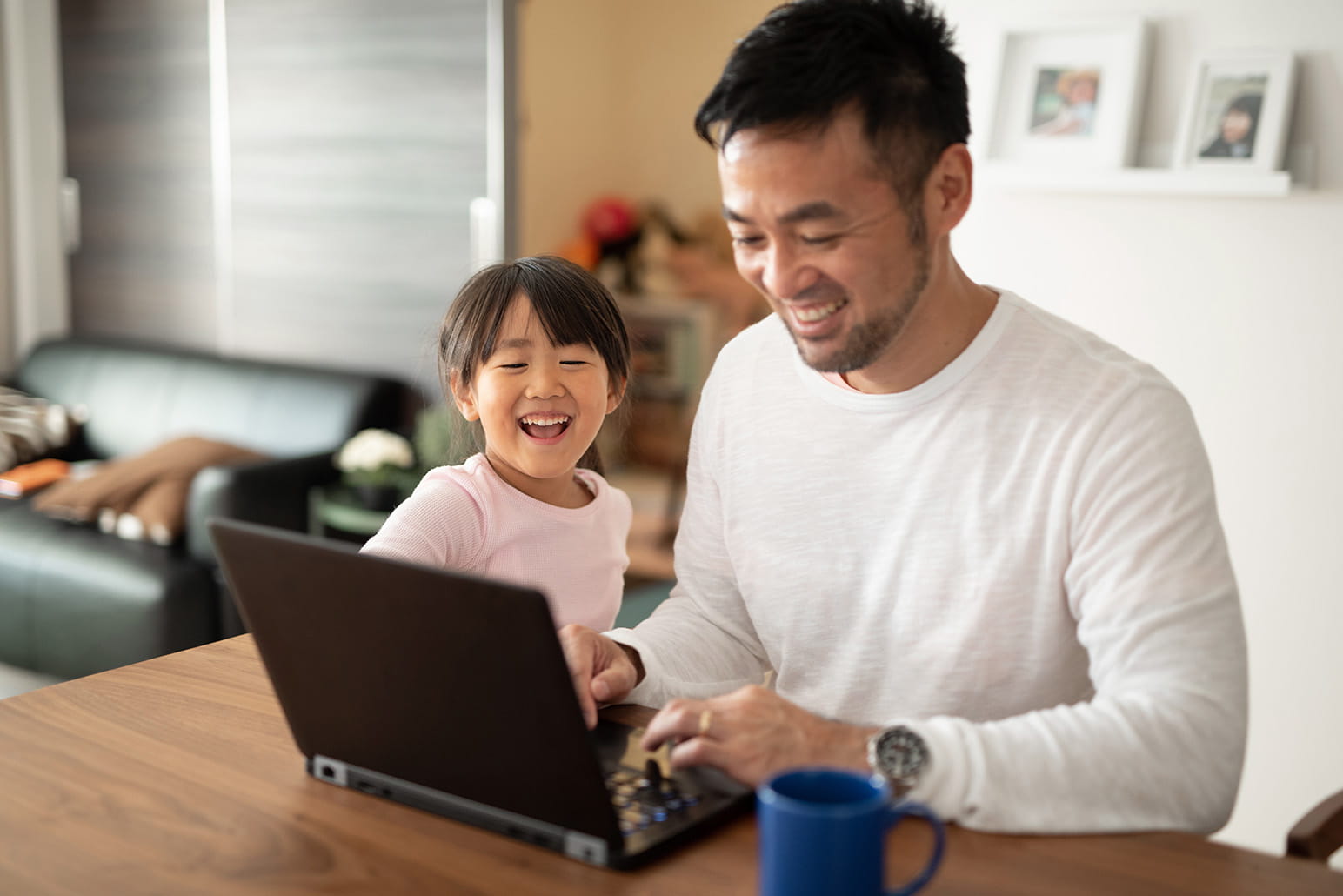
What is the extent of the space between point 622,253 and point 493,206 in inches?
72.7

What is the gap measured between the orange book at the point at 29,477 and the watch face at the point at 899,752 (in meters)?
3.63

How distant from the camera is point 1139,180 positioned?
2348 mm

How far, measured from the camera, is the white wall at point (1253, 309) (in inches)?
89.2

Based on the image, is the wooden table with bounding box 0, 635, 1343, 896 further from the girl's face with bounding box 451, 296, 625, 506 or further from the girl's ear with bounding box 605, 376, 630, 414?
the girl's ear with bounding box 605, 376, 630, 414

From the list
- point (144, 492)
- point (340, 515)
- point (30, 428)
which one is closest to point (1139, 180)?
point (340, 515)

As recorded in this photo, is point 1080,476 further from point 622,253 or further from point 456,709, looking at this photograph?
point 622,253

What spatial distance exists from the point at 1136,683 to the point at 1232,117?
1541mm

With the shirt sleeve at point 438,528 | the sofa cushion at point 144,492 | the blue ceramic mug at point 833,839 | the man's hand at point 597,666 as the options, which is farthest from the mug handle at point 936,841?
the sofa cushion at point 144,492

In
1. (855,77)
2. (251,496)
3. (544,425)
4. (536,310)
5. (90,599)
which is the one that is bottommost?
(90,599)

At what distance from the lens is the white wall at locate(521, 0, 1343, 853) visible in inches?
89.2

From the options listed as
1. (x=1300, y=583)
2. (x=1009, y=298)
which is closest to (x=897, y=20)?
(x=1009, y=298)

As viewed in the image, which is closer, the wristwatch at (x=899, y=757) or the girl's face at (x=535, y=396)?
the wristwatch at (x=899, y=757)

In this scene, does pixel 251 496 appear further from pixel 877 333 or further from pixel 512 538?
pixel 877 333

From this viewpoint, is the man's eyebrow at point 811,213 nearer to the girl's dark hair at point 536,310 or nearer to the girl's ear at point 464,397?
the girl's dark hair at point 536,310
